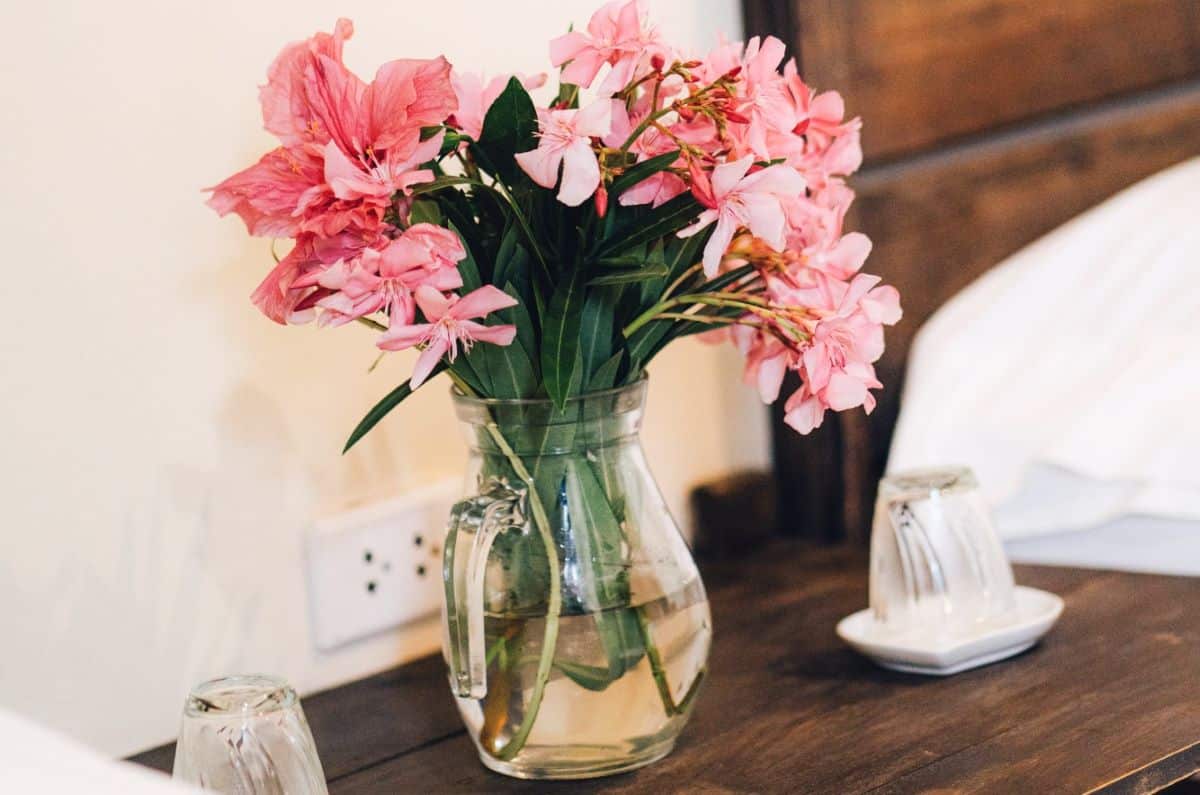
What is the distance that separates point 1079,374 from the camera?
45.6 inches

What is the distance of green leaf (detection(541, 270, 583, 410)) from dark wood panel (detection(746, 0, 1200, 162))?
0.52 metres

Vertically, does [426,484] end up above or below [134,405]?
below

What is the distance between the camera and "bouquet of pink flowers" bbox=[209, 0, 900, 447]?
25.8 inches

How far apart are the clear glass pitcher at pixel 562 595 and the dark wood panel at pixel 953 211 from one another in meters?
0.49

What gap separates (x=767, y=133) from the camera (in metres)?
0.73

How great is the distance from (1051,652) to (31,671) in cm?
61

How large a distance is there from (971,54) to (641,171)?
70cm

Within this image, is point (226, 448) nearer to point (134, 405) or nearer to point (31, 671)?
point (134, 405)

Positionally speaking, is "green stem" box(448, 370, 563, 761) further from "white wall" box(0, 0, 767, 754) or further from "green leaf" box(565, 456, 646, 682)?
"white wall" box(0, 0, 767, 754)

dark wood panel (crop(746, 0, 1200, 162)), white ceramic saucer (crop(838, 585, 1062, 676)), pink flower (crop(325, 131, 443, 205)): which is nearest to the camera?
pink flower (crop(325, 131, 443, 205))

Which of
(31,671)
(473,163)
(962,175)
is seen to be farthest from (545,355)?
(962,175)

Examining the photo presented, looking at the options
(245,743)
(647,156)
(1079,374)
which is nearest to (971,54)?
(1079,374)

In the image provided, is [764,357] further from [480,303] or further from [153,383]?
[153,383]

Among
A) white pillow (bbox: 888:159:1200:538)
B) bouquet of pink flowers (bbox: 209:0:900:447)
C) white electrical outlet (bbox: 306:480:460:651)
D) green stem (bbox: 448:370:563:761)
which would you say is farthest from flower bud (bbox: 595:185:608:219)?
white pillow (bbox: 888:159:1200:538)
